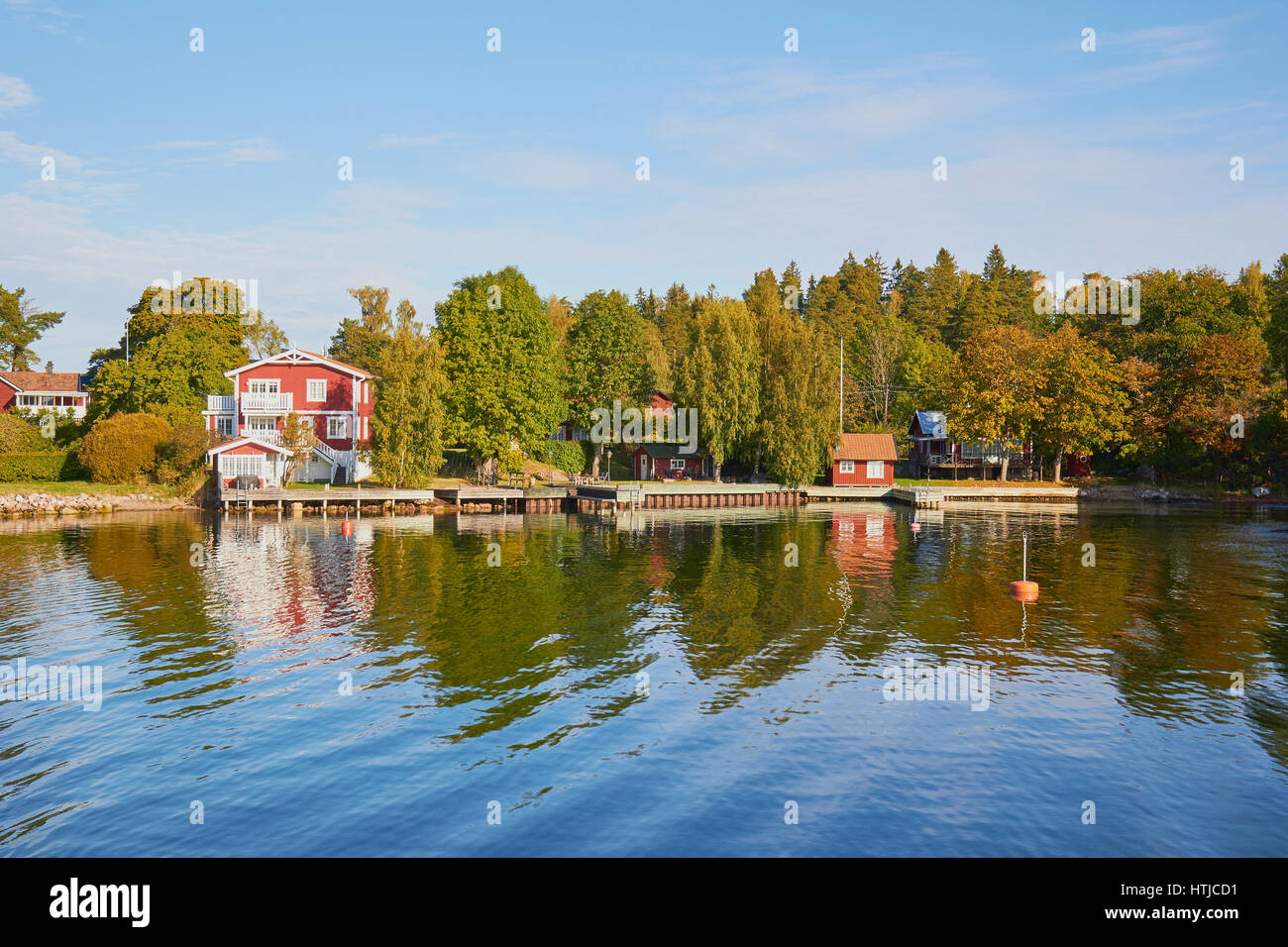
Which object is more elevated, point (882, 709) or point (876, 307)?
point (876, 307)

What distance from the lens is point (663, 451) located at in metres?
96.8

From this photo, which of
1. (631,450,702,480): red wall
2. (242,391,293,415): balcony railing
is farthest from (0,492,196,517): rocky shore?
(631,450,702,480): red wall

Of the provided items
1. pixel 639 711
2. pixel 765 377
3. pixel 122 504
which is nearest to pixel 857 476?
pixel 765 377

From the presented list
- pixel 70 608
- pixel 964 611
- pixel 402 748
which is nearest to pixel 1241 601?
pixel 964 611

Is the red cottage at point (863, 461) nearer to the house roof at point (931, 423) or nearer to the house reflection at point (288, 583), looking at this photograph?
the house roof at point (931, 423)

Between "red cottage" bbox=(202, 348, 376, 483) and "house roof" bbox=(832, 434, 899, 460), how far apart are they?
4827 centimetres

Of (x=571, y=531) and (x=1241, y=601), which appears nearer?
(x=1241, y=601)

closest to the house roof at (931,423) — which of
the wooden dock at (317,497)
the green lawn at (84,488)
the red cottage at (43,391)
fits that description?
the wooden dock at (317,497)

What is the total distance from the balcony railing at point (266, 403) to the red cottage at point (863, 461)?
178 feet

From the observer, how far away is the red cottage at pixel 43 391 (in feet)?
347

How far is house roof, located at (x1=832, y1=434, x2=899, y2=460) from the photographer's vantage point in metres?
91.8

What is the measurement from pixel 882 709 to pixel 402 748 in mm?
11664

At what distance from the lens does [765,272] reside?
130 m
